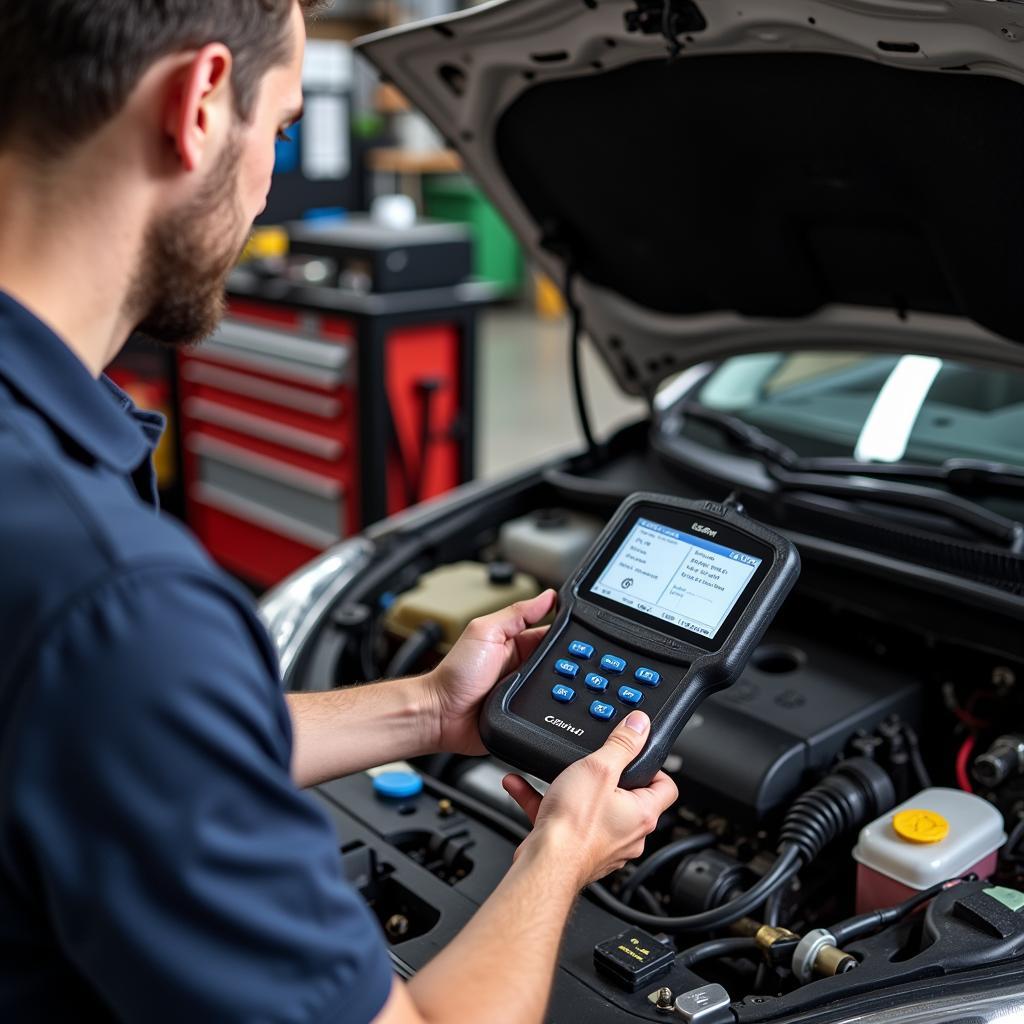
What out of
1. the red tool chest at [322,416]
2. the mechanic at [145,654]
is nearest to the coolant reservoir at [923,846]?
the mechanic at [145,654]

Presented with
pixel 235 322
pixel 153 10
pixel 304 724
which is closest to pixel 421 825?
pixel 304 724

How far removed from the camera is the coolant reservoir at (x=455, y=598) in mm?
1638

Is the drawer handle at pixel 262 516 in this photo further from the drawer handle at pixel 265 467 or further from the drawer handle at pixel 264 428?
the drawer handle at pixel 264 428

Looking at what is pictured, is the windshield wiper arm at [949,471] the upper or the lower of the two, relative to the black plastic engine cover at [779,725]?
upper

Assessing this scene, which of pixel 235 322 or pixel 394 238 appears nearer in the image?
pixel 394 238

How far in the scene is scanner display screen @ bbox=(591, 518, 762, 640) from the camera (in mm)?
1111

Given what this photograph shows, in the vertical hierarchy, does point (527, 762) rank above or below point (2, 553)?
below

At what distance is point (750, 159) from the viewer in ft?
4.83

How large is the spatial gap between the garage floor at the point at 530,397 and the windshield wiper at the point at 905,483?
2588mm

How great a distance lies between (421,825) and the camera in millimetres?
1312

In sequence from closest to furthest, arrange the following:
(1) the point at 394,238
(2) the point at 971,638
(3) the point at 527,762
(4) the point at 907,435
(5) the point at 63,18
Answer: (5) the point at 63,18, (3) the point at 527,762, (2) the point at 971,638, (4) the point at 907,435, (1) the point at 394,238

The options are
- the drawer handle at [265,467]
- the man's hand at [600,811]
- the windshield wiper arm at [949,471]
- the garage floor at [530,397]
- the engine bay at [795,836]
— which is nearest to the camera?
the man's hand at [600,811]

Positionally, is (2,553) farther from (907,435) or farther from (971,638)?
(907,435)

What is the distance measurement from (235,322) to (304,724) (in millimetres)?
2482
